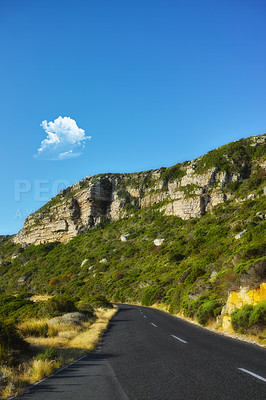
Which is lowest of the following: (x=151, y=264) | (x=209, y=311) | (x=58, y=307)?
(x=209, y=311)

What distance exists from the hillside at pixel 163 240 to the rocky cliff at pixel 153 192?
30cm

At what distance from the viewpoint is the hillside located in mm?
19906

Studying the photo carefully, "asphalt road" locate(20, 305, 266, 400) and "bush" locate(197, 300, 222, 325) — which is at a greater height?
"asphalt road" locate(20, 305, 266, 400)

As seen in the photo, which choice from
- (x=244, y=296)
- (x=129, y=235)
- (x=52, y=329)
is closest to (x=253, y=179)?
(x=129, y=235)

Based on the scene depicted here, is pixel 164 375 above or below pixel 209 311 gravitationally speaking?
above

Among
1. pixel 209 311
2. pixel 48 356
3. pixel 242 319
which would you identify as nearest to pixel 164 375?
pixel 48 356

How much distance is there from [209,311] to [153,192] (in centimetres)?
6913

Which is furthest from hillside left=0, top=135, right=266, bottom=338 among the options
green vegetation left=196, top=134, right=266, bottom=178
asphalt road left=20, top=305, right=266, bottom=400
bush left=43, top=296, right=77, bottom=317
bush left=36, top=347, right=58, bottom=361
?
bush left=43, top=296, right=77, bottom=317

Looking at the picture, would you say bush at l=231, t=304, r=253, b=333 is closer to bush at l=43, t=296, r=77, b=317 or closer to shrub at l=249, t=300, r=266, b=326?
shrub at l=249, t=300, r=266, b=326

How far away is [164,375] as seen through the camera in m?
6.35

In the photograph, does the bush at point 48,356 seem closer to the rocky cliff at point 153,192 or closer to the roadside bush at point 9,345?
the roadside bush at point 9,345

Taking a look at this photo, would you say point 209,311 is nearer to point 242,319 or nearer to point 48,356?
point 242,319

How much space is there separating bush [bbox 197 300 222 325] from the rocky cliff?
42.7 meters

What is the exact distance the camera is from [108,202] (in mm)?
98250
